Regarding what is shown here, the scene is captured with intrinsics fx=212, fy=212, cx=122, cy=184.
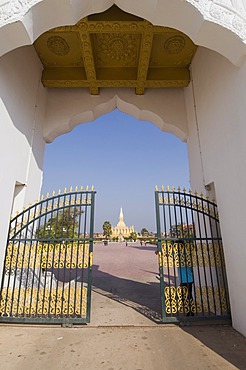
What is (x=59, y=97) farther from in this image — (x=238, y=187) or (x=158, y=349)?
(x=158, y=349)

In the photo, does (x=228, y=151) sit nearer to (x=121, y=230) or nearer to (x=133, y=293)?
(x=133, y=293)

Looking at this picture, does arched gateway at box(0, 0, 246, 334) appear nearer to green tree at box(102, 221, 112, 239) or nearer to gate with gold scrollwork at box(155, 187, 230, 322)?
gate with gold scrollwork at box(155, 187, 230, 322)

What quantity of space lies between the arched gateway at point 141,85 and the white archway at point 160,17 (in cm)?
1

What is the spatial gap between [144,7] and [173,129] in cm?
301

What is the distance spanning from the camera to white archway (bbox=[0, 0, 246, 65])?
283cm

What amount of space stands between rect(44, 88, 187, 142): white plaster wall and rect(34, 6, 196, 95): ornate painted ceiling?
0.30 meters

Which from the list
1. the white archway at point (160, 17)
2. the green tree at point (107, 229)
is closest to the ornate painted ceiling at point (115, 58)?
the white archway at point (160, 17)

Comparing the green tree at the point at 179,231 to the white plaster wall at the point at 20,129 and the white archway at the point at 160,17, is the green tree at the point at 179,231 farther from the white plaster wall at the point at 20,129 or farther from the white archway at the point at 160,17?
the white plaster wall at the point at 20,129

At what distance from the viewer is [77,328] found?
315 cm

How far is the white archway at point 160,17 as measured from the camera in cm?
283

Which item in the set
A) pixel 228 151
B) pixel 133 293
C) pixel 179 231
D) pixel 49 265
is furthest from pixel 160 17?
pixel 133 293

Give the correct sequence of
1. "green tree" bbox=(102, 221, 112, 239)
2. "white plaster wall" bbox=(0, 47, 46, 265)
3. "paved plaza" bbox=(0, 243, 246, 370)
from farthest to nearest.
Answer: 1. "green tree" bbox=(102, 221, 112, 239)
2. "white plaster wall" bbox=(0, 47, 46, 265)
3. "paved plaza" bbox=(0, 243, 246, 370)

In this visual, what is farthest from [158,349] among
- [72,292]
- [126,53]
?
[126,53]

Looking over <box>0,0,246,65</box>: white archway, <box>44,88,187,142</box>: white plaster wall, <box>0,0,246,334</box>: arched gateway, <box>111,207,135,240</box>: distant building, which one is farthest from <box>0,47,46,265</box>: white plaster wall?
<box>111,207,135,240</box>: distant building
